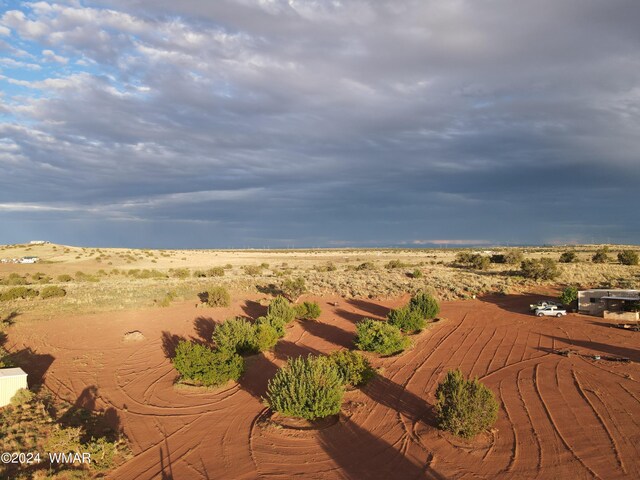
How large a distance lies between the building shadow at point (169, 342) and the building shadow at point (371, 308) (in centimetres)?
1048

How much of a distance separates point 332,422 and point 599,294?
1899 cm

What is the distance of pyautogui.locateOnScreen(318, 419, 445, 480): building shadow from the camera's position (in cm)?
830

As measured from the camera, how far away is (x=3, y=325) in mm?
21188

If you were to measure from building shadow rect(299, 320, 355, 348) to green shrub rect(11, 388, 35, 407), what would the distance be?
1118cm

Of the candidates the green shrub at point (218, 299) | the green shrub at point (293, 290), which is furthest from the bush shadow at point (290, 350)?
the green shrub at point (293, 290)

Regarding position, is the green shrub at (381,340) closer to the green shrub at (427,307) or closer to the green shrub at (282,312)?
the green shrub at (427,307)

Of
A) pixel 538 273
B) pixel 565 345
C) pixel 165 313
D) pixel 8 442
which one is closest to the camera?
pixel 8 442

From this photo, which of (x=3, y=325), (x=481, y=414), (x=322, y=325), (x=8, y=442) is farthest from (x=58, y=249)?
(x=481, y=414)

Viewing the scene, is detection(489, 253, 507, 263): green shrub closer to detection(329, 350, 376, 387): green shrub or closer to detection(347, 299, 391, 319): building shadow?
detection(347, 299, 391, 319): building shadow

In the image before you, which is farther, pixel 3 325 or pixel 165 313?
pixel 165 313

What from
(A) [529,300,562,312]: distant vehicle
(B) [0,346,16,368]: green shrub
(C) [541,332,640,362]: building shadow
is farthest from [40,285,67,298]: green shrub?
(C) [541,332,640,362]: building shadow

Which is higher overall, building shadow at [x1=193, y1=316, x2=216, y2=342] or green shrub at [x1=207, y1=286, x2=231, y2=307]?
green shrub at [x1=207, y1=286, x2=231, y2=307]

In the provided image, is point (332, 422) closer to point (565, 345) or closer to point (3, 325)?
point (565, 345)

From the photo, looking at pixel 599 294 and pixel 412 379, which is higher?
pixel 599 294
